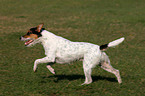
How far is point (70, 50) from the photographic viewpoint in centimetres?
Result: 786

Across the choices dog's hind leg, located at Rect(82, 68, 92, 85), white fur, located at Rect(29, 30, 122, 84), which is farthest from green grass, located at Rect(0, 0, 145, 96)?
white fur, located at Rect(29, 30, 122, 84)

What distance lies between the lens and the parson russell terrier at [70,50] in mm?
7688

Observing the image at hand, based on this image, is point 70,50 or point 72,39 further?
point 72,39

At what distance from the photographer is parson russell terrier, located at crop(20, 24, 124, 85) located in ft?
25.2

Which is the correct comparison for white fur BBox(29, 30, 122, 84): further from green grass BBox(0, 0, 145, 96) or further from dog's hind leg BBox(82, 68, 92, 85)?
green grass BBox(0, 0, 145, 96)

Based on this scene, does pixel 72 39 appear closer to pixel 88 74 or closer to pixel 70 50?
pixel 70 50

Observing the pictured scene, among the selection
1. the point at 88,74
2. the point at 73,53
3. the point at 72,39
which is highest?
the point at 73,53

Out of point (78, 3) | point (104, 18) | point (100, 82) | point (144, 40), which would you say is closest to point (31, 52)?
point (100, 82)

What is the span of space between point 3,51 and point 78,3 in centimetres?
2030

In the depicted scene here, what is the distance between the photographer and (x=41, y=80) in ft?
28.2

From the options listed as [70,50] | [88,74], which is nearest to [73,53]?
[70,50]

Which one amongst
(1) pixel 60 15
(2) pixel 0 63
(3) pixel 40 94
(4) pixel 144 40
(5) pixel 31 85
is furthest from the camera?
(1) pixel 60 15

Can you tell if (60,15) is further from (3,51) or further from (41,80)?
(41,80)

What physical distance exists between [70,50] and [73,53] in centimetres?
12
